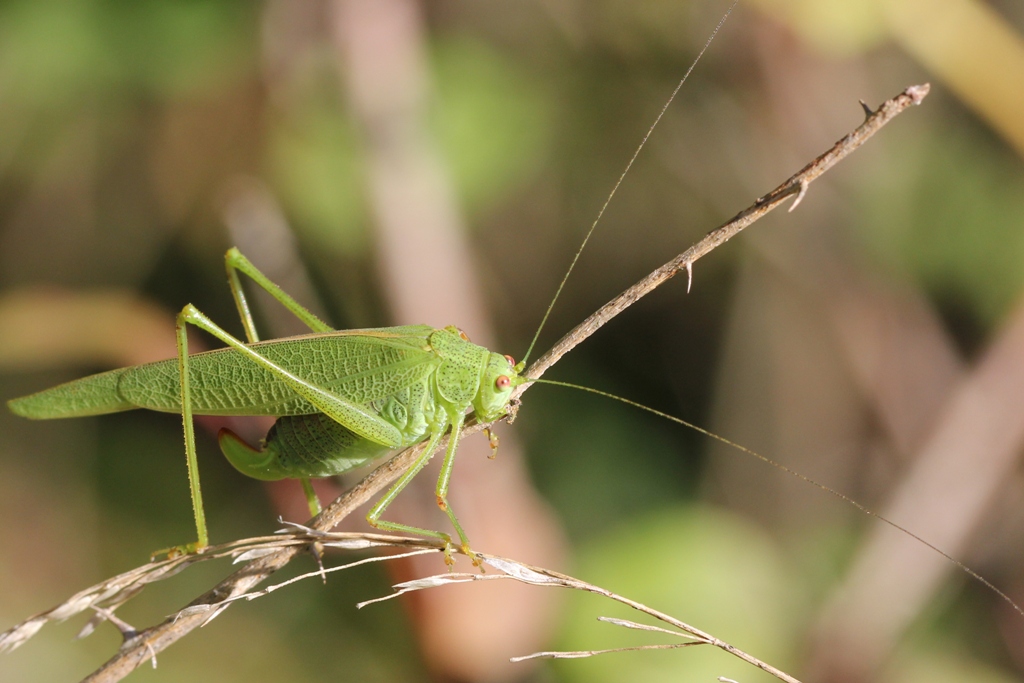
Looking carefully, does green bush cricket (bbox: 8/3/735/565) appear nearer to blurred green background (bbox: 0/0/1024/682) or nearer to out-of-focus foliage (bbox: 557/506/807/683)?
blurred green background (bbox: 0/0/1024/682)

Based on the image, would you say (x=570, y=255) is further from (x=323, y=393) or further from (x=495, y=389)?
(x=323, y=393)

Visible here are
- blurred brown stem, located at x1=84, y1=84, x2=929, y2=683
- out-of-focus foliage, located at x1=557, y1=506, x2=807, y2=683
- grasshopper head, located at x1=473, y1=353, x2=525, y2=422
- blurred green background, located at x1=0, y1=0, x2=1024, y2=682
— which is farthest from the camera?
blurred green background, located at x1=0, y1=0, x2=1024, y2=682

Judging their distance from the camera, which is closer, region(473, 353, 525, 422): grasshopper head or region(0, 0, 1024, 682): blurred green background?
region(473, 353, 525, 422): grasshopper head

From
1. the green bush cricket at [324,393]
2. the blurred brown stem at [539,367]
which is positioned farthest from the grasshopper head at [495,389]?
the blurred brown stem at [539,367]

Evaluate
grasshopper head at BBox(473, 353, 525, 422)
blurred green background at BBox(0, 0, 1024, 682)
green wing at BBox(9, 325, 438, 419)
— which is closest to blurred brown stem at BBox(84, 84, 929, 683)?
grasshopper head at BBox(473, 353, 525, 422)

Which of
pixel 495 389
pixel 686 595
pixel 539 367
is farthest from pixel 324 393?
pixel 686 595

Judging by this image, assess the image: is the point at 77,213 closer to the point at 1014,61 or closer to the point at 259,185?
the point at 259,185

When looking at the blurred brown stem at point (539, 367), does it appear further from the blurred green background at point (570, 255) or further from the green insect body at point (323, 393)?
the blurred green background at point (570, 255)
